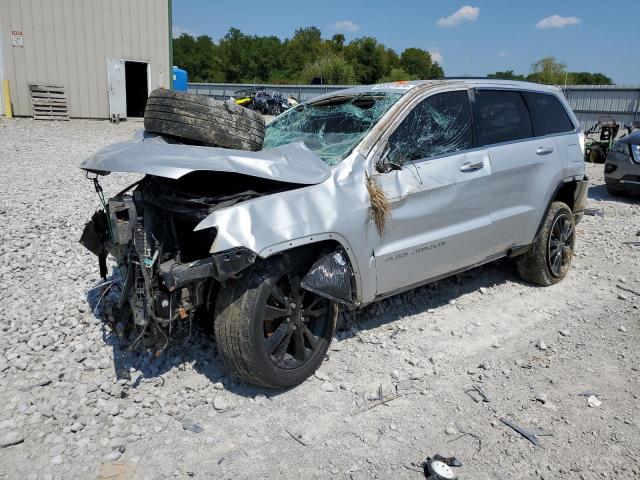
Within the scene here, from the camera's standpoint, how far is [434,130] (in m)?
3.85

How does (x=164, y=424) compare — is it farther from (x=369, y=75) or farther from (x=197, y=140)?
(x=369, y=75)

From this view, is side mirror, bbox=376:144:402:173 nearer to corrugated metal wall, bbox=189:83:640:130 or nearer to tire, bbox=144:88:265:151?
tire, bbox=144:88:265:151

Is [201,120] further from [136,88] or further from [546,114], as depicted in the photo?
[136,88]

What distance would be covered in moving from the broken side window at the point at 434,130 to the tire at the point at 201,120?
1012mm

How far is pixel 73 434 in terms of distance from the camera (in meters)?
2.80

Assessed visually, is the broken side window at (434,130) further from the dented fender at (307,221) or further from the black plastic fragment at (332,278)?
the black plastic fragment at (332,278)

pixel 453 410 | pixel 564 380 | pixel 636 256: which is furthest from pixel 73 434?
pixel 636 256

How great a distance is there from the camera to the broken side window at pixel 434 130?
3.63 m

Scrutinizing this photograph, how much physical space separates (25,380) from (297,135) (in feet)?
8.26

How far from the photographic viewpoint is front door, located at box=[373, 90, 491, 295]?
3.49m

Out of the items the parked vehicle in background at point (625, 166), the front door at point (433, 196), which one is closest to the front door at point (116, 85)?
the parked vehicle in background at point (625, 166)

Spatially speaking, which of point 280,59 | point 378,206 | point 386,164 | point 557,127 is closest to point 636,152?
point 557,127

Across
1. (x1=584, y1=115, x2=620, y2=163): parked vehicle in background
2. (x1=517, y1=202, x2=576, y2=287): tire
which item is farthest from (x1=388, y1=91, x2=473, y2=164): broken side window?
(x1=584, y1=115, x2=620, y2=163): parked vehicle in background

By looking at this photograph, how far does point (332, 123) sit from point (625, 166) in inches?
280
